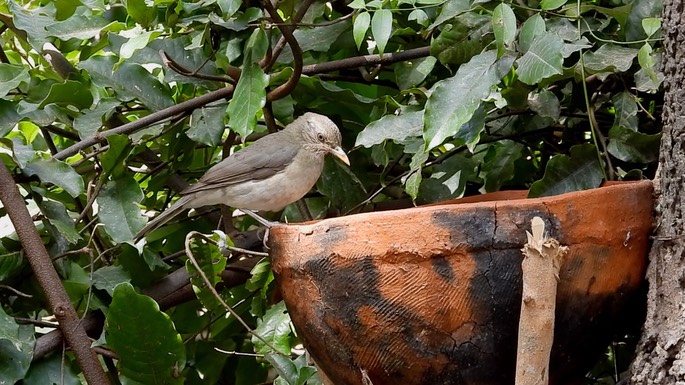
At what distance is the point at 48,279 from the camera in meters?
2.34

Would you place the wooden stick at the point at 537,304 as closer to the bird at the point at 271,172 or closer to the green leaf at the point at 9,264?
the bird at the point at 271,172

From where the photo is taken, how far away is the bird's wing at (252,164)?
2766 mm

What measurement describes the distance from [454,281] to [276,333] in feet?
2.68

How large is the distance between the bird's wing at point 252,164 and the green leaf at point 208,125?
0.23m

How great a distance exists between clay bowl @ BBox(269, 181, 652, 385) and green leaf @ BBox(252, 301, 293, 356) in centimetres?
59

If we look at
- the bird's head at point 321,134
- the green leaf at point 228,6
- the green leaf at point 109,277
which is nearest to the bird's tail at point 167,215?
the green leaf at point 109,277

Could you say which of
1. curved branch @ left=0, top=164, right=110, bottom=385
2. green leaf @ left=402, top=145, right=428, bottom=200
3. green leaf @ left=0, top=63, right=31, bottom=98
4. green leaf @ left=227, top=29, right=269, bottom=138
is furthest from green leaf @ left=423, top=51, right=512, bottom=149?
green leaf @ left=0, top=63, right=31, bottom=98

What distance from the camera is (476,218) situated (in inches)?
59.1

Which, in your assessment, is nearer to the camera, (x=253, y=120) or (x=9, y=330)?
(x=9, y=330)

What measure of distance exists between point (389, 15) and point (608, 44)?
1.60 feet

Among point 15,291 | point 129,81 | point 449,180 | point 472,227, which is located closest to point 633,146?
point 449,180

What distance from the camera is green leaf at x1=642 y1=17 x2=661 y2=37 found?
1881mm

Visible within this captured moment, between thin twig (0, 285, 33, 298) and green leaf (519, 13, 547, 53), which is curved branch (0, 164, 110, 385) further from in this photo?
green leaf (519, 13, 547, 53)

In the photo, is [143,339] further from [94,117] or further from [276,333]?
[94,117]
